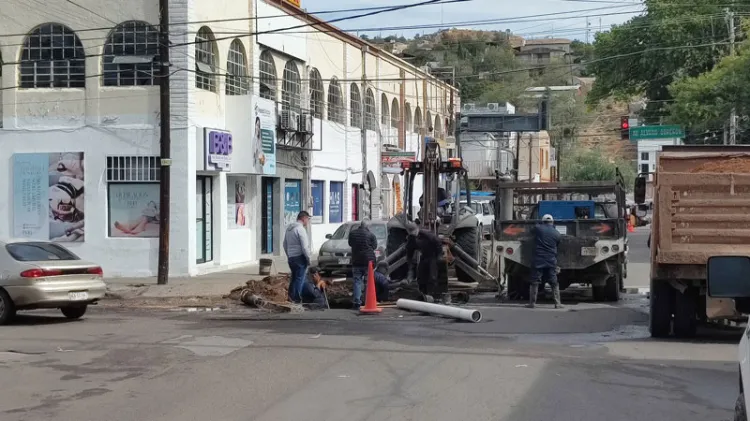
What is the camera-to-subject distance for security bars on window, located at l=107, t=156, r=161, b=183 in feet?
81.5

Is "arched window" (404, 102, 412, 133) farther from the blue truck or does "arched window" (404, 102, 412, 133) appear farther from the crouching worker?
the crouching worker

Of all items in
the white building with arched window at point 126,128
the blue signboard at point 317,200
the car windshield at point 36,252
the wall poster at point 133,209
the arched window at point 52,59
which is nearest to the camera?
the car windshield at point 36,252

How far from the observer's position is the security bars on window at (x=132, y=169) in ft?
81.5

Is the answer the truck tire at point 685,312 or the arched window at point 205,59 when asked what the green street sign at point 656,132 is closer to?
the arched window at point 205,59

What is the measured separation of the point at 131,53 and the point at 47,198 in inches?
175

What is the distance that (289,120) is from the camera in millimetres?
31250

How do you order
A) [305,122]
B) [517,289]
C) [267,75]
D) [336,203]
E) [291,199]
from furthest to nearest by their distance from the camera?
[336,203] < [291,199] < [305,122] < [267,75] < [517,289]

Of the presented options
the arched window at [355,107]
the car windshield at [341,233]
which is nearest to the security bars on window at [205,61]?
the car windshield at [341,233]

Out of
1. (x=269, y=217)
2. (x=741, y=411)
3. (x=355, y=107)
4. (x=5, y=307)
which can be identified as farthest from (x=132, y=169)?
(x=741, y=411)

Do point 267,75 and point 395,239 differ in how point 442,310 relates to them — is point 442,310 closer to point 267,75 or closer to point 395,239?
point 395,239

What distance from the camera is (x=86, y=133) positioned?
25125 mm

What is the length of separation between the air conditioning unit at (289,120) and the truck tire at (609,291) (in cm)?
1463

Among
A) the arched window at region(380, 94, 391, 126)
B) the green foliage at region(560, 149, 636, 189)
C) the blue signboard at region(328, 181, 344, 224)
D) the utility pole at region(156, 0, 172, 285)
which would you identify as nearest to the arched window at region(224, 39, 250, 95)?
the utility pole at region(156, 0, 172, 285)

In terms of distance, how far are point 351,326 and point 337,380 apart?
4.75m
